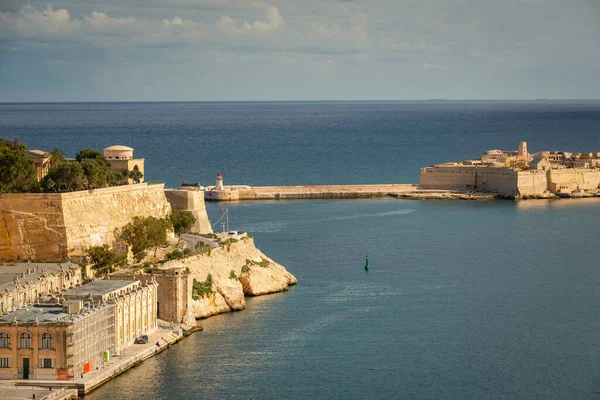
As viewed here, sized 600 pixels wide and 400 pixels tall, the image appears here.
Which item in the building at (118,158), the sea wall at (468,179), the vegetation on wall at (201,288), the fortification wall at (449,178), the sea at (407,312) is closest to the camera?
the sea at (407,312)

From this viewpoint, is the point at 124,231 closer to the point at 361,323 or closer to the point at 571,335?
the point at 361,323

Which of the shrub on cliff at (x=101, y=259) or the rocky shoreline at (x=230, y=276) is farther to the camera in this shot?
the shrub on cliff at (x=101, y=259)

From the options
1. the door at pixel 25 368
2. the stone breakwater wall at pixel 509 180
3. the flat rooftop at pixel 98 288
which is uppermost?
the stone breakwater wall at pixel 509 180

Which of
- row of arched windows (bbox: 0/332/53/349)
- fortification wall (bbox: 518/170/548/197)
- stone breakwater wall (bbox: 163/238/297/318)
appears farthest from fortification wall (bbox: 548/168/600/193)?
row of arched windows (bbox: 0/332/53/349)

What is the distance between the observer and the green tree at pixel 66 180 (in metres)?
47.5

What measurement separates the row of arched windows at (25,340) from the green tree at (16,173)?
13.2 m

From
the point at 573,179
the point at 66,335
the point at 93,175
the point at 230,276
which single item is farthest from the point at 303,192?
the point at 66,335

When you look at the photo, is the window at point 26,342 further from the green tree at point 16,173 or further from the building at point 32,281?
the green tree at point 16,173

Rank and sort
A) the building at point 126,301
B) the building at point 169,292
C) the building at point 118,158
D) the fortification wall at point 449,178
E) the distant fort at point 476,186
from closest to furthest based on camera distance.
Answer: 1. the building at point 126,301
2. the building at point 169,292
3. the building at point 118,158
4. the distant fort at point 476,186
5. the fortification wall at point 449,178

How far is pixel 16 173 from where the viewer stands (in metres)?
47.9

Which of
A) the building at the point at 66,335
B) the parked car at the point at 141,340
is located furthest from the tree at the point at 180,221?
the building at the point at 66,335

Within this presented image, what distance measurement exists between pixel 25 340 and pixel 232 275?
44.6 ft

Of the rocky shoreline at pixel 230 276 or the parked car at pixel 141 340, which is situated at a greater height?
the rocky shoreline at pixel 230 276

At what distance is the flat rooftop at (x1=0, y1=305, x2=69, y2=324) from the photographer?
115 feet
